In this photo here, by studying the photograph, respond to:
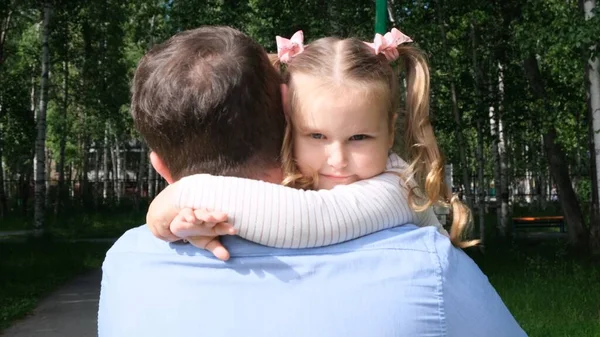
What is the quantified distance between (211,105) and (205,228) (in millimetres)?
223

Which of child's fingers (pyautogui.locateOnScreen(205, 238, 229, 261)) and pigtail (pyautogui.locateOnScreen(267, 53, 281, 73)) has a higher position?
pigtail (pyautogui.locateOnScreen(267, 53, 281, 73))

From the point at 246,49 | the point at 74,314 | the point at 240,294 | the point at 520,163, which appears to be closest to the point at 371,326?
the point at 240,294

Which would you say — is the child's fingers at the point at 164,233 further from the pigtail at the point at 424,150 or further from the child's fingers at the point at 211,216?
the pigtail at the point at 424,150

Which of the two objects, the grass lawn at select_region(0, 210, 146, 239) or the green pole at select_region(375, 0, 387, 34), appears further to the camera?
the grass lawn at select_region(0, 210, 146, 239)

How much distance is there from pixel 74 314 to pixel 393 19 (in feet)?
31.0

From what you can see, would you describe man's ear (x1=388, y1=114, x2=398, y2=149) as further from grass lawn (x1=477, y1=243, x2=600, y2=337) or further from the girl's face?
grass lawn (x1=477, y1=243, x2=600, y2=337)

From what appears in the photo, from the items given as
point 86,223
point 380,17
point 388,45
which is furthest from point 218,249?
point 86,223

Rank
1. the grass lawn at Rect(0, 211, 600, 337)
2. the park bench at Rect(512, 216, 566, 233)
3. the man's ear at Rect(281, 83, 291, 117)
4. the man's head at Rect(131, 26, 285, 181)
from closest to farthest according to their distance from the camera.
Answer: the man's head at Rect(131, 26, 285, 181) < the man's ear at Rect(281, 83, 291, 117) < the grass lawn at Rect(0, 211, 600, 337) < the park bench at Rect(512, 216, 566, 233)

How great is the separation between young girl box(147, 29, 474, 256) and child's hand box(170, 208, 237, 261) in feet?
0.08

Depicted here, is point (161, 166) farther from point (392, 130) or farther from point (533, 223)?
point (533, 223)

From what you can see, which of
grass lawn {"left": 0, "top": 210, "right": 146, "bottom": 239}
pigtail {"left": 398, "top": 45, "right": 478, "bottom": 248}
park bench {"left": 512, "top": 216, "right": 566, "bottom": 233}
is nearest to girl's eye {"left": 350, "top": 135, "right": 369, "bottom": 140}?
pigtail {"left": 398, "top": 45, "right": 478, "bottom": 248}

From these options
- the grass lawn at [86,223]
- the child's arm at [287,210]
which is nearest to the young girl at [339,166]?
the child's arm at [287,210]

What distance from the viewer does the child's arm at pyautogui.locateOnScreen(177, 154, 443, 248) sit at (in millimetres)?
1610

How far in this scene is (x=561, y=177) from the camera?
18719 millimetres
